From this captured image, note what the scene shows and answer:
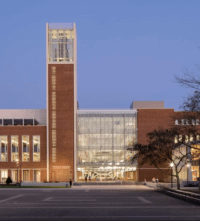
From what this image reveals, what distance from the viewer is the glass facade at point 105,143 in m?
90.5

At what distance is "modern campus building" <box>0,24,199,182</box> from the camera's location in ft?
287

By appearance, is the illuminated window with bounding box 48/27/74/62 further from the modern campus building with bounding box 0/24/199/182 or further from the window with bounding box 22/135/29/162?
the window with bounding box 22/135/29/162

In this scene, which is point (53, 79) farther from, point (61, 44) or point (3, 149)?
point (3, 149)

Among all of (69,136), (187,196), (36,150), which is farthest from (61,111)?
(187,196)

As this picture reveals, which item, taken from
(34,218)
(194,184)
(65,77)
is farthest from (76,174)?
(34,218)

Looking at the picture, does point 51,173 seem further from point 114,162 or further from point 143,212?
point 143,212

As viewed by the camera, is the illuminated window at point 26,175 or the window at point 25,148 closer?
the illuminated window at point 26,175

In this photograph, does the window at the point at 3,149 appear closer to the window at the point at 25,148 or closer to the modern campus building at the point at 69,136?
the modern campus building at the point at 69,136

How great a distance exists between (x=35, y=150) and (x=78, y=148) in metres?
8.65

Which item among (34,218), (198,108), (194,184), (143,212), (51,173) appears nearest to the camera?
(34,218)

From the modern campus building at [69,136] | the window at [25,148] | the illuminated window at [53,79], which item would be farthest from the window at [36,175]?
the illuminated window at [53,79]

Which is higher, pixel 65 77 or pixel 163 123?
pixel 65 77

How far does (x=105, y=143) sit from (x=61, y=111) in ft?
36.9

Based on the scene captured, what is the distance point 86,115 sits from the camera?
3565 inches
